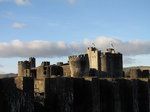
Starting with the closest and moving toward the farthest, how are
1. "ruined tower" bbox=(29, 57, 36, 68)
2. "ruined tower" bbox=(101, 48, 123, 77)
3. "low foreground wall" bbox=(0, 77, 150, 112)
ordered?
1. "low foreground wall" bbox=(0, 77, 150, 112)
2. "ruined tower" bbox=(101, 48, 123, 77)
3. "ruined tower" bbox=(29, 57, 36, 68)

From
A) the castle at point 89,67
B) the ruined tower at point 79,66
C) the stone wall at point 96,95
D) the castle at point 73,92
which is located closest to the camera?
the castle at point 73,92

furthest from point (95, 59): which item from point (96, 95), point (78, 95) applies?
point (78, 95)

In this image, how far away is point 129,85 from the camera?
141ft

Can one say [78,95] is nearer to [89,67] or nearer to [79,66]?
[79,66]

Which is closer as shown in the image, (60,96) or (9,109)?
(9,109)

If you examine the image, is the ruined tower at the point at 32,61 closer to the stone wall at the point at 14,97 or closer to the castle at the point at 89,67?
the castle at the point at 89,67

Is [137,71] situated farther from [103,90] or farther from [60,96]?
[60,96]

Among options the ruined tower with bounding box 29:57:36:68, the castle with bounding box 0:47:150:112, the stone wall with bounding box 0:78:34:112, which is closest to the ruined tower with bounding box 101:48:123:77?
the castle with bounding box 0:47:150:112

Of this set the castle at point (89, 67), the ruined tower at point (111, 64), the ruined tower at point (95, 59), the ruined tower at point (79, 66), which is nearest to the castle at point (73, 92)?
the ruined tower at point (79, 66)

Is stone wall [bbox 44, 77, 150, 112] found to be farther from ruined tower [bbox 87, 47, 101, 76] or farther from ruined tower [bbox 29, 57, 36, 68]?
ruined tower [bbox 29, 57, 36, 68]

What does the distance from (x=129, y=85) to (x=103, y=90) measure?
5674 mm

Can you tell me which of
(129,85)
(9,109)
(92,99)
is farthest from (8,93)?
(129,85)

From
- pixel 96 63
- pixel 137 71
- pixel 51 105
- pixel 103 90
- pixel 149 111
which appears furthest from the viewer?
pixel 96 63

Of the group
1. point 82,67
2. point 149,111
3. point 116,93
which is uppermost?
point 82,67
